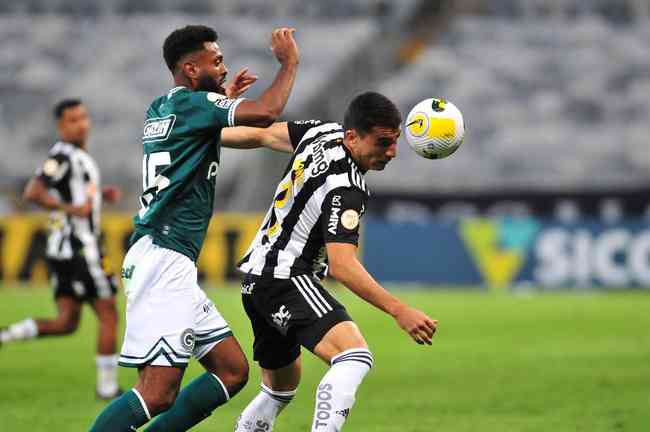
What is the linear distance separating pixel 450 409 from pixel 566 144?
23.3 metres

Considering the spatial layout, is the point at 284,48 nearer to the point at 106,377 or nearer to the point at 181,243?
the point at 181,243

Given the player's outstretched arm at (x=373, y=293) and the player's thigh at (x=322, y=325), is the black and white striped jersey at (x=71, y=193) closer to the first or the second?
the player's thigh at (x=322, y=325)

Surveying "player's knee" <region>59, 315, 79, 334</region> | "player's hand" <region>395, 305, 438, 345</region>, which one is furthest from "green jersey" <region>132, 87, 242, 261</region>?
"player's knee" <region>59, 315, 79, 334</region>

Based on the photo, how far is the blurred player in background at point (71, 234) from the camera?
10.1 metres

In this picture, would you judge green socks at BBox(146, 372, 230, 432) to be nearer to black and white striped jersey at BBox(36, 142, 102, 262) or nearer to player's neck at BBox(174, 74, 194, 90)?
player's neck at BBox(174, 74, 194, 90)

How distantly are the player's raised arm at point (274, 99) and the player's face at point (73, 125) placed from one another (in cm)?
495

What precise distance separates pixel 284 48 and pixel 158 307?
1.45 meters

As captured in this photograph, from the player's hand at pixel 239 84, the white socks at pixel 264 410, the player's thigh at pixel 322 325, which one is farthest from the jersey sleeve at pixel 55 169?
the player's thigh at pixel 322 325

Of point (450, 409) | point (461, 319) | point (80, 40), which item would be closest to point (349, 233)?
point (450, 409)

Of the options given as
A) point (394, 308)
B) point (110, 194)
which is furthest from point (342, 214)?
point (110, 194)

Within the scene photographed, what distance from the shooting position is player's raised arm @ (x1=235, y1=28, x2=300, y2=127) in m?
5.53

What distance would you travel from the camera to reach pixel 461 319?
57.3 feet

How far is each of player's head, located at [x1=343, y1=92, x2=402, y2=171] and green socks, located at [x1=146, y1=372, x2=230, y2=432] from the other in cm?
143

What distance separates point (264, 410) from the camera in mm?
6336
